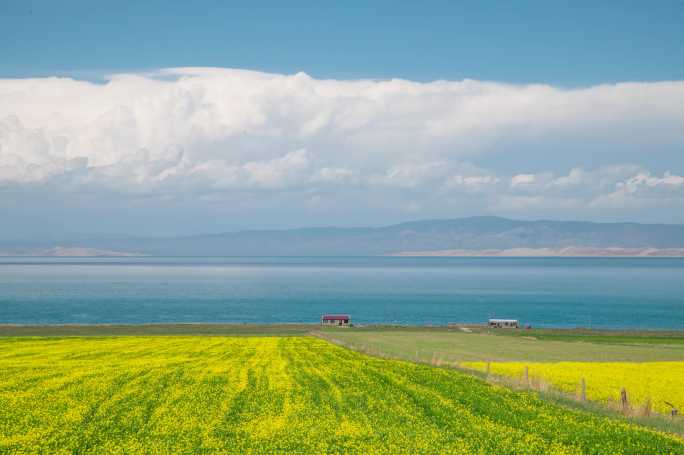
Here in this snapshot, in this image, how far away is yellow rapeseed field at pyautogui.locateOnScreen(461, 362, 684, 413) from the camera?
3225cm

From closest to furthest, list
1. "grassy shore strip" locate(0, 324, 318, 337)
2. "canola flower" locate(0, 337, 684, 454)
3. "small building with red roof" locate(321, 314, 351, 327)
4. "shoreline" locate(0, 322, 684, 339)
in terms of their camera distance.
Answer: "canola flower" locate(0, 337, 684, 454) → "grassy shore strip" locate(0, 324, 318, 337) → "shoreline" locate(0, 322, 684, 339) → "small building with red roof" locate(321, 314, 351, 327)

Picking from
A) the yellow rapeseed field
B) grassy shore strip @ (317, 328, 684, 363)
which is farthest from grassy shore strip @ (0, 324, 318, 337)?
the yellow rapeseed field

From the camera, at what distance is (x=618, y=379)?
123ft

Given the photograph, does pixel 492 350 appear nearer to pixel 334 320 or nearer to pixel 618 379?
pixel 618 379

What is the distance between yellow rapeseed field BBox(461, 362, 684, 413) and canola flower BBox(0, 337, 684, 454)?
5.22 metres

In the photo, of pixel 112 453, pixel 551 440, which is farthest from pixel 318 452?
pixel 551 440

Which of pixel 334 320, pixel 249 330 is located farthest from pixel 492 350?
pixel 334 320

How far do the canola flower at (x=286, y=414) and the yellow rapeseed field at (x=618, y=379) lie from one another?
522cm

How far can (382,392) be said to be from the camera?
99.5ft

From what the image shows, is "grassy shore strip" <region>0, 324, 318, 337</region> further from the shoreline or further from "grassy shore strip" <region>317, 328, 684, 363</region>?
"grassy shore strip" <region>317, 328, 684, 363</region>

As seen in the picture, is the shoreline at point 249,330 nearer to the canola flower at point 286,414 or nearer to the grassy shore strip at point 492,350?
the grassy shore strip at point 492,350

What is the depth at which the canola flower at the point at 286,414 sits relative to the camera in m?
20.9

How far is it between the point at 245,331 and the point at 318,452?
7935 cm

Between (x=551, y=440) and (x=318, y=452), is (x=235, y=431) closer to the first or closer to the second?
(x=318, y=452)
